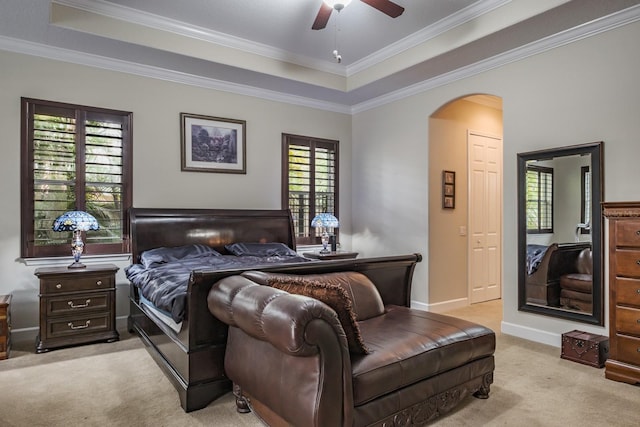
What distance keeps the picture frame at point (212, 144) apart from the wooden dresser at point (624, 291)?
161 inches

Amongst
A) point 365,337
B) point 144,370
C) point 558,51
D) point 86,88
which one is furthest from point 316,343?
point 86,88

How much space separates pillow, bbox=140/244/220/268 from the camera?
13.8 ft

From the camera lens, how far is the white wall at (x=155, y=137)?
4074 millimetres

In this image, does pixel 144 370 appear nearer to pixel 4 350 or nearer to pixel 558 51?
pixel 4 350

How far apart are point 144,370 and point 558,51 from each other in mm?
4757

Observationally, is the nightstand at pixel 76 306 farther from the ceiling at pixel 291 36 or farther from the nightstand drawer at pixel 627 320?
the nightstand drawer at pixel 627 320

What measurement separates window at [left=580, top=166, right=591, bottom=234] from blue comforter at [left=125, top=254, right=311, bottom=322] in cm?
291

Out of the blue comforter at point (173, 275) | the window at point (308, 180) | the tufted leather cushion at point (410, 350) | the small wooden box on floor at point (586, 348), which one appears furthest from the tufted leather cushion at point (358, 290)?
the window at point (308, 180)

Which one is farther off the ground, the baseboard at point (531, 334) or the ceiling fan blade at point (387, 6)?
the ceiling fan blade at point (387, 6)

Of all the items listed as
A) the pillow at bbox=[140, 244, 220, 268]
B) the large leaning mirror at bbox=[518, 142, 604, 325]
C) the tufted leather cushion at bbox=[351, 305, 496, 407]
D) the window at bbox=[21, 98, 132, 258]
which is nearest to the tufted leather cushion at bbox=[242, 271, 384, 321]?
the tufted leather cushion at bbox=[351, 305, 496, 407]

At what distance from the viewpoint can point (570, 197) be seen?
392cm

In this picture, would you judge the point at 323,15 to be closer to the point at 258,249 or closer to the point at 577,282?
the point at 258,249

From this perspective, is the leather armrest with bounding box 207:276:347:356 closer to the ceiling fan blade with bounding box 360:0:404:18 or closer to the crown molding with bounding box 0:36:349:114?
the ceiling fan blade with bounding box 360:0:404:18

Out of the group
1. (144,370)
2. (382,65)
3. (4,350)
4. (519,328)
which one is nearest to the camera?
(144,370)
